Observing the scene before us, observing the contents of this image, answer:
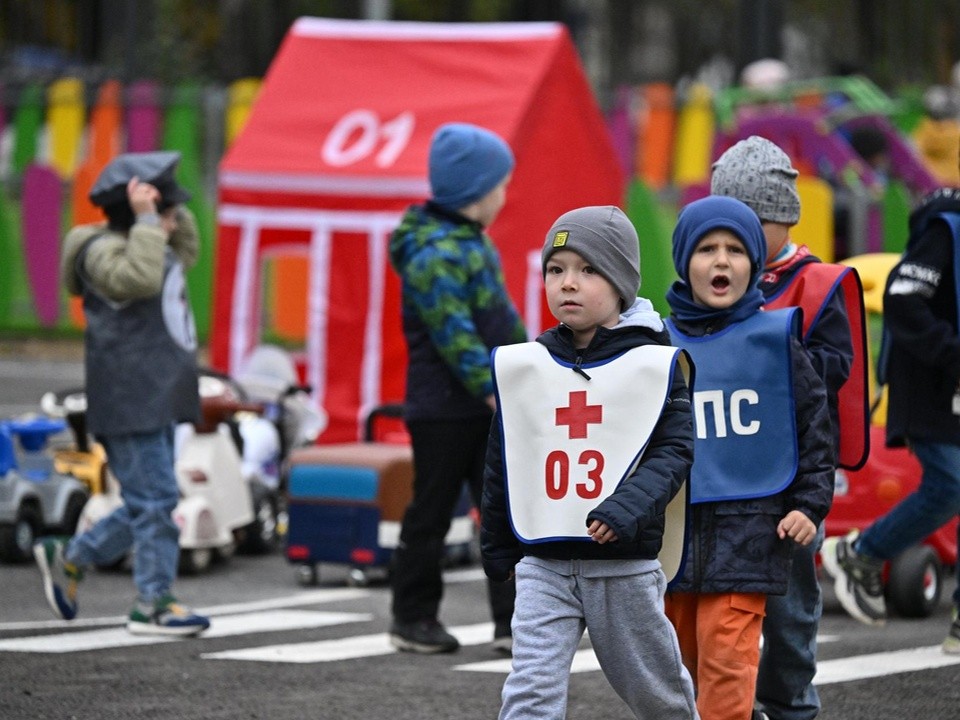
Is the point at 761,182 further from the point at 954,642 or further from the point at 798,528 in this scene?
the point at 954,642

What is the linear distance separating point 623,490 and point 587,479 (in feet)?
0.38

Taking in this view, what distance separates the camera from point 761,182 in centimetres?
595

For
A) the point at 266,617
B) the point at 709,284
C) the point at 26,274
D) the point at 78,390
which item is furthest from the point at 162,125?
the point at 709,284

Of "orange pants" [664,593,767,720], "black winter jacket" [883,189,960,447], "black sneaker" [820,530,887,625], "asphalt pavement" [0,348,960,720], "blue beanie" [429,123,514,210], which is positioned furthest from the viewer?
"black sneaker" [820,530,887,625]

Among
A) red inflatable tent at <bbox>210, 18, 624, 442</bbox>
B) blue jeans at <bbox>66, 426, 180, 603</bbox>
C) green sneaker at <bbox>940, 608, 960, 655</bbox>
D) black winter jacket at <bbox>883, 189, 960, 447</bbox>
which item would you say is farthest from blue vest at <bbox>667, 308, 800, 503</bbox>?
red inflatable tent at <bbox>210, 18, 624, 442</bbox>

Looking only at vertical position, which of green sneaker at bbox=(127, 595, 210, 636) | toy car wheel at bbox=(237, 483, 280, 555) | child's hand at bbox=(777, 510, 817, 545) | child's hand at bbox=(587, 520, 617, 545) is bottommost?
toy car wheel at bbox=(237, 483, 280, 555)

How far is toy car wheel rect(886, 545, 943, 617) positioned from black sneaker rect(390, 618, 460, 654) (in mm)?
2019

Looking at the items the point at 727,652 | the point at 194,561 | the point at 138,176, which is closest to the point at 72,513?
the point at 194,561

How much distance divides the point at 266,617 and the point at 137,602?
81 cm

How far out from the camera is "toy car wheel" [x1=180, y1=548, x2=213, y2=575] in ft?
33.3

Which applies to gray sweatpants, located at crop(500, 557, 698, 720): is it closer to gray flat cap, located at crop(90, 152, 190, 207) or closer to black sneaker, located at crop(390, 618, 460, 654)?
black sneaker, located at crop(390, 618, 460, 654)

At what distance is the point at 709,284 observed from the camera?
5.41m

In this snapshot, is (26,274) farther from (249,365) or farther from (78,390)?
(78,390)

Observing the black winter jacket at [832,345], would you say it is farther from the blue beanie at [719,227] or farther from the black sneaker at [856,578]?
the black sneaker at [856,578]
